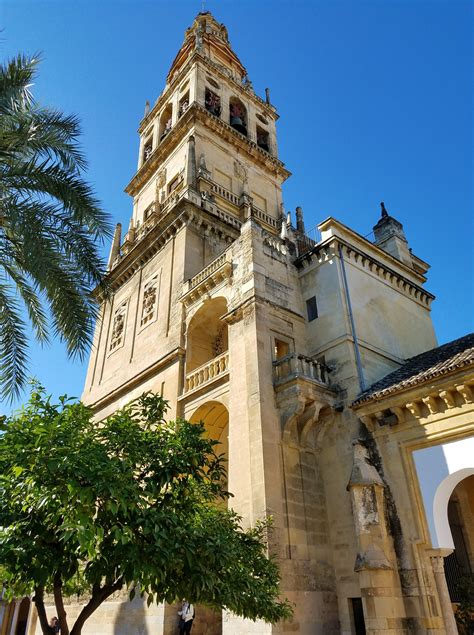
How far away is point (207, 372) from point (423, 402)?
721 centimetres

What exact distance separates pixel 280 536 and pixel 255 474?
1.58 metres

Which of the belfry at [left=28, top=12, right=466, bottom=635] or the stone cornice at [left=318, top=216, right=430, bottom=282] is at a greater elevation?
the stone cornice at [left=318, top=216, right=430, bottom=282]

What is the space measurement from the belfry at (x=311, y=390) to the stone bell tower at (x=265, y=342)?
0.06 meters

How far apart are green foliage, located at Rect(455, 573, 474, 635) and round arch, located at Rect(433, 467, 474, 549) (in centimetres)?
208

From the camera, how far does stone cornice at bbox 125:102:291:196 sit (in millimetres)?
28109

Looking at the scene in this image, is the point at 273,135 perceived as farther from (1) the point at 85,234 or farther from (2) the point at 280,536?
(2) the point at 280,536

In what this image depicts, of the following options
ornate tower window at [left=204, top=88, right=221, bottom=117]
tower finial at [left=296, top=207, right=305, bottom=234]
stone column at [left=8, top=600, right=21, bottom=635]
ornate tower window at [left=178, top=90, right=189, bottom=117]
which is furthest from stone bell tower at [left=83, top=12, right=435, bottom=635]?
stone column at [left=8, top=600, right=21, bottom=635]

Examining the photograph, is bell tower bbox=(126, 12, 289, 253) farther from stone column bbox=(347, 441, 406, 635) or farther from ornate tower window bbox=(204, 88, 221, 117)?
stone column bbox=(347, 441, 406, 635)

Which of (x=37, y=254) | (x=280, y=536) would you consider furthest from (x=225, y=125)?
(x=280, y=536)

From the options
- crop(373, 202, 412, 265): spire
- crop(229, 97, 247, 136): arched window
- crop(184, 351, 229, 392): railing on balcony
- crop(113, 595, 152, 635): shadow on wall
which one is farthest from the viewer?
crop(229, 97, 247, 136): arched window

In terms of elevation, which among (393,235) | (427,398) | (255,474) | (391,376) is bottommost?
(255,474)

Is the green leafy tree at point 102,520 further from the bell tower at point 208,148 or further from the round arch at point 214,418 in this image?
the bell tower at point 208,148

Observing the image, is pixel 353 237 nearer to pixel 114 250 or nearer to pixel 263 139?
pixel 114 250

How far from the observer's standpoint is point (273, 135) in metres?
34.1
